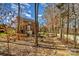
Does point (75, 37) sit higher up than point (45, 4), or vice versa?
point (45, 4)

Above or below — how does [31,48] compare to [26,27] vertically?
below

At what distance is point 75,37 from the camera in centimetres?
394

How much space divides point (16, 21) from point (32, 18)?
172 millimetres

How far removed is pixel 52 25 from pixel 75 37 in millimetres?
273

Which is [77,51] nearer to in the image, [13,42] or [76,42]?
[76,42]

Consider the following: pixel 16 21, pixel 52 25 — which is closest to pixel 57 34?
pixel 52 25

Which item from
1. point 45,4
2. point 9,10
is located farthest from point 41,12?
point 9,10

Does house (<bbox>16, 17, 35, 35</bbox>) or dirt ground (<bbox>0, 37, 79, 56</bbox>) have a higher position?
house (<bbox>16, 17, 35, 35</bbox>)

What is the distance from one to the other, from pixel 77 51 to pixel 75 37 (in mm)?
148

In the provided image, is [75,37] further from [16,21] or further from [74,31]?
[16,21]

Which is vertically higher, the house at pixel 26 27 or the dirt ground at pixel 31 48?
the house at pixel 26 27

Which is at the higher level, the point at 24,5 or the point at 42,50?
the point at 24,5

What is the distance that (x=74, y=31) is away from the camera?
394 cm

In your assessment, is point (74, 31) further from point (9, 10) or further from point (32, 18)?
point (9, 10)
